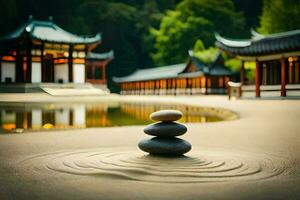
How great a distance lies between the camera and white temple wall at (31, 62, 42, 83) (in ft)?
128

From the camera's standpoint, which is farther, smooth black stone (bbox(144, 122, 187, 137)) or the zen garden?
smooth black stone (bbox(144, 122, 187, 137))

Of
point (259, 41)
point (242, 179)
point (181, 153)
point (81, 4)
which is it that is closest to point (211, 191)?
point (242, 179)

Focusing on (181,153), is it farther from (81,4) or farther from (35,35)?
(81,4)

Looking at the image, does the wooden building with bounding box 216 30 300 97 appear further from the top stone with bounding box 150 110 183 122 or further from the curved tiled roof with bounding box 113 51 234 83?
the top stone with bounding box 150 110 183 122

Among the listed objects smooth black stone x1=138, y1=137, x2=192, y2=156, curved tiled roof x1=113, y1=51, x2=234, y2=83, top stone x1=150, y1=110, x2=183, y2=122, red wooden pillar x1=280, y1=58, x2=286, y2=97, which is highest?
curved tiled roof x1=113, y1=51, x2=234, y2=83

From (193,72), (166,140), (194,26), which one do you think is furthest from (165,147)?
(194,26)

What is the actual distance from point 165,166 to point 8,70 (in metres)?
37.5

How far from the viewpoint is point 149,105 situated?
24.2 m

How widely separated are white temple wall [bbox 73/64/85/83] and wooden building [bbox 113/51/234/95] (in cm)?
1182

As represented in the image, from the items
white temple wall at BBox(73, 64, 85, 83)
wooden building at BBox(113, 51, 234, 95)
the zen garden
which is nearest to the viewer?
the zen garden

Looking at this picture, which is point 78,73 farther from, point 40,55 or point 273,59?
point 273,59

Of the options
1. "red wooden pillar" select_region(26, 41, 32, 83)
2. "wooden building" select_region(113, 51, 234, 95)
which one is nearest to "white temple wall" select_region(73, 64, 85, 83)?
"red wooden pillar" select_region(26, 41, 32, 83)

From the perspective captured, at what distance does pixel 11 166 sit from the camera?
5.47 meters

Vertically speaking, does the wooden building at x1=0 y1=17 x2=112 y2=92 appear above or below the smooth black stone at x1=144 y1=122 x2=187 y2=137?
above
